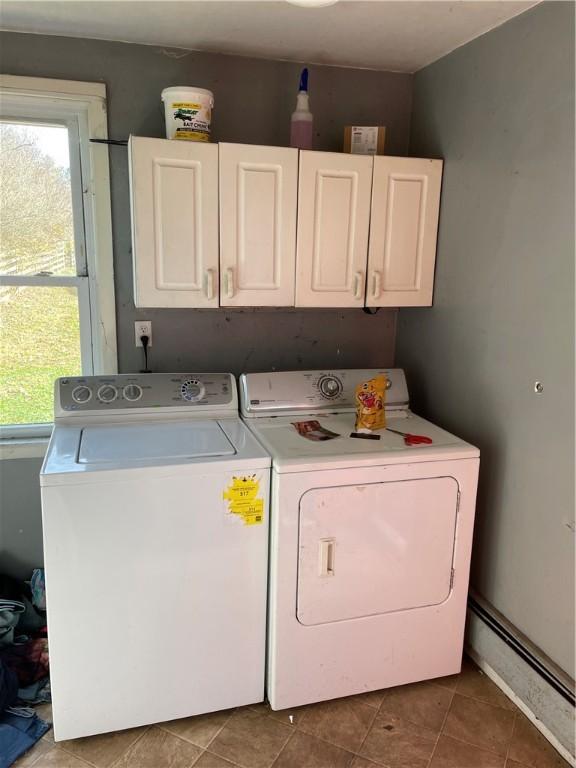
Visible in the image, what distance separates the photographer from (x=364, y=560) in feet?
6.07

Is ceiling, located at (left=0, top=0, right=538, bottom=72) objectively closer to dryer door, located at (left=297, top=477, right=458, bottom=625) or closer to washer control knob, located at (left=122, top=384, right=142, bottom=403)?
washer control knob, located at (left=122, top=384, right=142, bottom=403)

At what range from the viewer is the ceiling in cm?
177

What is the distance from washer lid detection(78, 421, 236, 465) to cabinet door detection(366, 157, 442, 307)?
2.73 feet

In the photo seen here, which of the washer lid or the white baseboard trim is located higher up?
the washer lid

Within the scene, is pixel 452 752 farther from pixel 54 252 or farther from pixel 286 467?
pixel 54 252

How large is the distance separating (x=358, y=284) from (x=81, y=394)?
1097 mm

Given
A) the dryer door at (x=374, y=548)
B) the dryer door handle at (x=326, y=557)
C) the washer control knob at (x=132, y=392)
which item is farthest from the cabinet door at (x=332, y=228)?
the dryer door handle at (x=326, y=557)

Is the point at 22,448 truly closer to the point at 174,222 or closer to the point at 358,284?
the point at 174,222

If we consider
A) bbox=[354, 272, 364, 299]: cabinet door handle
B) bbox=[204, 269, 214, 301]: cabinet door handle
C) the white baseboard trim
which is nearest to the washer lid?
bbox=[204, 269, 214, 301]: cabinet door handle

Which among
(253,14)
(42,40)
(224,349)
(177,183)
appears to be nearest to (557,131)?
(253,14)

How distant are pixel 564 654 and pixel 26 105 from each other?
101 inches

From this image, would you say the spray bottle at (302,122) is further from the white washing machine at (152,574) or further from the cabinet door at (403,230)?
the white washing machine at (152,574)

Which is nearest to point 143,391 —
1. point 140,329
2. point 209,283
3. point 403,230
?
point 140,329

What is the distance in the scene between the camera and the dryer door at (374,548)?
1.79 meters
